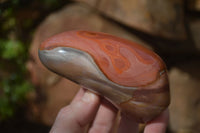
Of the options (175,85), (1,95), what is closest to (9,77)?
(1,95)

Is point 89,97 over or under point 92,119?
over

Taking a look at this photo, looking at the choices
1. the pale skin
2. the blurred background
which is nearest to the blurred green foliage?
the blurred background

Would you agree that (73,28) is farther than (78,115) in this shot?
Yes

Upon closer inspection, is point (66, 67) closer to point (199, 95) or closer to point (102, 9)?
point (102, 9)

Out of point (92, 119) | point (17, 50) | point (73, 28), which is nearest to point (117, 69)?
point (92, 119)

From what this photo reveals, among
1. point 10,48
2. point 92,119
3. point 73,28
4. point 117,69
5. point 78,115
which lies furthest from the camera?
point 10,48

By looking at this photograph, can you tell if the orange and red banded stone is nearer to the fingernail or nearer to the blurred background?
the fingernail

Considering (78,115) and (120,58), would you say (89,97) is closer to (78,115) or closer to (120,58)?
(78,115)
